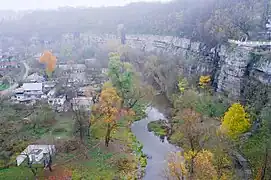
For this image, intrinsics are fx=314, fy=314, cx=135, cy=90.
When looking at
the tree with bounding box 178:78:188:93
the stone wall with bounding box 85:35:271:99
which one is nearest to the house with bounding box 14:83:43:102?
the tree with bounding box 178:78:188:93

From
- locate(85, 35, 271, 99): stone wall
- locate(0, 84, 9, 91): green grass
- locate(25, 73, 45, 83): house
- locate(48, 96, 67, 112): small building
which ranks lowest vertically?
locate(0, 84, 9, 91): green grass

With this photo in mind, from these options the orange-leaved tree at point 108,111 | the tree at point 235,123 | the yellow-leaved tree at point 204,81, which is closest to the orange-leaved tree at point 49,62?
the orange-leaved tree at point 108,111

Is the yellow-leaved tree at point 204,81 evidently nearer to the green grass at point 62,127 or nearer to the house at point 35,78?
the green grass at point 62,127

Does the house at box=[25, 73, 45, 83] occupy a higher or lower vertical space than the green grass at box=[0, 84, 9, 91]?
higher

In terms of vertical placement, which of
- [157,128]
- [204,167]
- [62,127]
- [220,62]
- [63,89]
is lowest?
[157,128]

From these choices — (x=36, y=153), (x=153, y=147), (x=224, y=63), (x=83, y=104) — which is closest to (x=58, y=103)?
(x=83, y=104)

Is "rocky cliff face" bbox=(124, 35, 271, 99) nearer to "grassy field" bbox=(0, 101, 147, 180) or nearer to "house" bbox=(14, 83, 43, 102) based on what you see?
"grassy field" bbox=(0, 101, 147, 180)

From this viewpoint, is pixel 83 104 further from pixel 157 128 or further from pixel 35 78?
pixel 35 78
